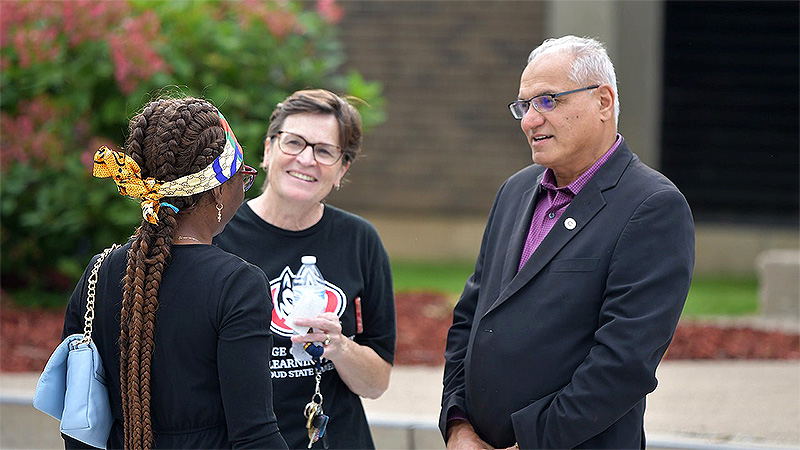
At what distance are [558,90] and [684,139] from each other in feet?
30.3

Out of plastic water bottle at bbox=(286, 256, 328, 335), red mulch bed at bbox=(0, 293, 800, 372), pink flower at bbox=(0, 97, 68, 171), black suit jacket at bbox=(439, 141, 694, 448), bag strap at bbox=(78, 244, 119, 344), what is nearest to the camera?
bag strap at bbox=(78, 244, 119, 344)

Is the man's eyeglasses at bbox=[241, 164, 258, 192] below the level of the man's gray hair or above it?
below

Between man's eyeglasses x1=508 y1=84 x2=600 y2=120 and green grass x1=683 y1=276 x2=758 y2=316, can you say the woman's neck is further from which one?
green grass x1=683 y1=276 x2=758 y2=316

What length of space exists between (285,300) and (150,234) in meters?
0.91

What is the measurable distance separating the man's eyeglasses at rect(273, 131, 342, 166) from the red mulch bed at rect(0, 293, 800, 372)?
398 cm

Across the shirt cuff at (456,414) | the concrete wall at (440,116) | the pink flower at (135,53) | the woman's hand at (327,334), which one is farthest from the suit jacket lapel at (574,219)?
the concrete wall at (440,116)

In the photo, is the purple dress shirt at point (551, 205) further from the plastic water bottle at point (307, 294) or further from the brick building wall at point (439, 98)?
the brick building wall at point (439, 98)

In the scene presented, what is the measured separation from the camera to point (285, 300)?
3.54 metres

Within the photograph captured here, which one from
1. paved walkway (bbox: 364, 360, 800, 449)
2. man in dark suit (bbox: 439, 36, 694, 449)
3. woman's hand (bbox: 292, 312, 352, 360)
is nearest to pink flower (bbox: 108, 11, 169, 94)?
paved walkway (bbox: 364, 360, 800, 449)

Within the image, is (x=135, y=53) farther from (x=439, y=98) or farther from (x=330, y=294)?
(x=439, y=98)

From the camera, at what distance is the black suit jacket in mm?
2980

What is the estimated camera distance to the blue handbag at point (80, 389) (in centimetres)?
269

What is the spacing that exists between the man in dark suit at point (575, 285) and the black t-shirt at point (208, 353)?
0.89 m

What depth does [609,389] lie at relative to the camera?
2969mm
